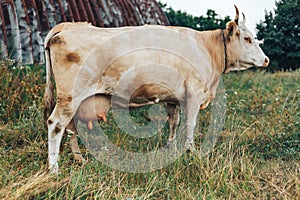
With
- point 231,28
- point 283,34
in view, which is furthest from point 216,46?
point 283,34

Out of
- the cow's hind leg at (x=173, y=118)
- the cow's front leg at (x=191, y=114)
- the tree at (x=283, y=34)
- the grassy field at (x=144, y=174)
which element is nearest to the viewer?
the grassy field at (x=144, y=174)

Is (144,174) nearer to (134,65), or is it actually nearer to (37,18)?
(134,65)

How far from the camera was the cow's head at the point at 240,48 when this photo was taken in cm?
566

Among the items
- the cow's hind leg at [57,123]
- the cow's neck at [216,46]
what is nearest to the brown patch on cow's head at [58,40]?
the cow's hind leg at [57,123]

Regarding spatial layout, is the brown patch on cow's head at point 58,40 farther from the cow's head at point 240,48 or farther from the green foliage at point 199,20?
the green foliage at point 199,20

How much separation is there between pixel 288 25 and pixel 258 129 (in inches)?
432

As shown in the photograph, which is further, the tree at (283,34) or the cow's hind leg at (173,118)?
the tree at (283,34)

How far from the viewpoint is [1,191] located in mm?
3293

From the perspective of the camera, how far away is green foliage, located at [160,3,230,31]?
58.5 feet

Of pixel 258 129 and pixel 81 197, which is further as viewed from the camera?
pixel 258 129

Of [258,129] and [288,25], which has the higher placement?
[288,25]

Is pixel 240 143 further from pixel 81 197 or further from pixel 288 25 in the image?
pixel 288 25

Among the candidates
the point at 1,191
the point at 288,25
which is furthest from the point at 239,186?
the point at 288,25

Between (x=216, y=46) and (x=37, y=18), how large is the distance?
4050 mm
